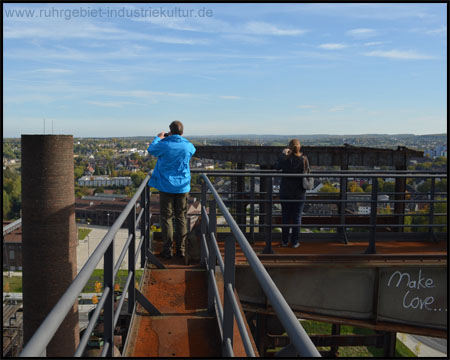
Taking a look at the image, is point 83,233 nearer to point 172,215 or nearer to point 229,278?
point 172,215

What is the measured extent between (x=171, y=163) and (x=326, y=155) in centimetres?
844

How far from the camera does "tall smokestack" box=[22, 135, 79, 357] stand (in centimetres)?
1128

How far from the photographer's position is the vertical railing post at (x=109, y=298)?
2877mm

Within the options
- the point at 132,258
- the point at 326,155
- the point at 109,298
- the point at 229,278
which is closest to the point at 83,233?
the point at 326,155

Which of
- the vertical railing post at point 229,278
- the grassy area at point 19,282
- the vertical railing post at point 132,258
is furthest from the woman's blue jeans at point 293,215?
the grassy area at point 19,282

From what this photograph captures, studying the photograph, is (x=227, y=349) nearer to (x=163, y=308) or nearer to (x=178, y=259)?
(x=163, y=308)

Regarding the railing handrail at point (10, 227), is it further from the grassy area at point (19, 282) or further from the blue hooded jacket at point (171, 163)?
the grassy area at point (19, 282)

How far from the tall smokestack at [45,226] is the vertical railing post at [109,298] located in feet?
29.3

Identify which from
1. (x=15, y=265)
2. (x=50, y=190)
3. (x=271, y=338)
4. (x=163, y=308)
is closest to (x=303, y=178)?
(x=163, y=308)

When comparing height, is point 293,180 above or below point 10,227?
above

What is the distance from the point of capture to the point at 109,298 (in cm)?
294

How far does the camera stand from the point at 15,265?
7619cm

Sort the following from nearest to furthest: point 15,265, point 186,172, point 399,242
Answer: point 186,172 < point 399,242 < point 15,265

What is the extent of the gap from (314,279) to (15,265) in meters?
80.3
